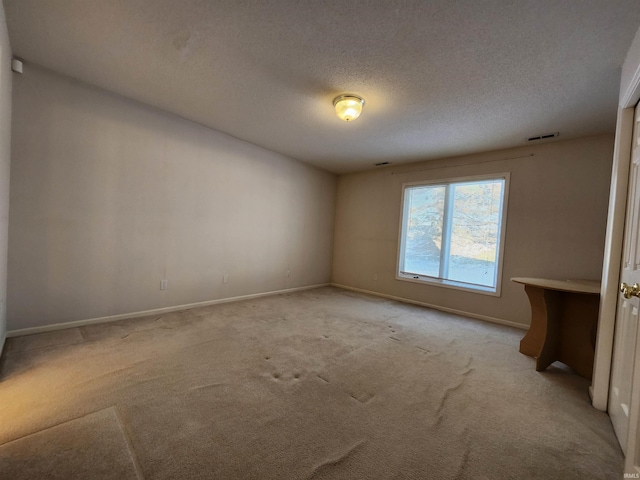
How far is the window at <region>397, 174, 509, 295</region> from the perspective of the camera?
13.0 feet

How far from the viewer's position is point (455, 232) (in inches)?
171

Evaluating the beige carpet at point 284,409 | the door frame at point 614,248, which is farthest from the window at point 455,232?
the door frame at point 614,248

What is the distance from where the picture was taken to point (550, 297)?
2.44m

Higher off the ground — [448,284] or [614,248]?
[614,248]

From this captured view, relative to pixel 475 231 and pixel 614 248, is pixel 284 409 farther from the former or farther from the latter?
pixel 475 231

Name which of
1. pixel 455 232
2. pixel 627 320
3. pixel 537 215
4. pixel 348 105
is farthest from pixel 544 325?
pixel 348 105

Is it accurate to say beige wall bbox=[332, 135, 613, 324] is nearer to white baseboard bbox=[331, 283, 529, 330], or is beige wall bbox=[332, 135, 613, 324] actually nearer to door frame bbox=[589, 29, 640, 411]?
white baseboard bbox=[331, 283, 529, 330]

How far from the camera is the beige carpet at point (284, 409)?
1289 millimetres

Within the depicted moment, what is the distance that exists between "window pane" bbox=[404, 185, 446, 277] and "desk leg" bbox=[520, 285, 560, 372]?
193cm

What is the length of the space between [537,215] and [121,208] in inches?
208

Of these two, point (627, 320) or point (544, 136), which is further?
point (544, 136)

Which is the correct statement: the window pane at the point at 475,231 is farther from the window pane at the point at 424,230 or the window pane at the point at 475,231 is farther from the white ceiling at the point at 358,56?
the white ceiling at the point at 358,56

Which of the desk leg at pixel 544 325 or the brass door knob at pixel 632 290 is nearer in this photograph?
the brass door knob at pixel 632 290

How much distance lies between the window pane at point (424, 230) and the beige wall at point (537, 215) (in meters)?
0.22
